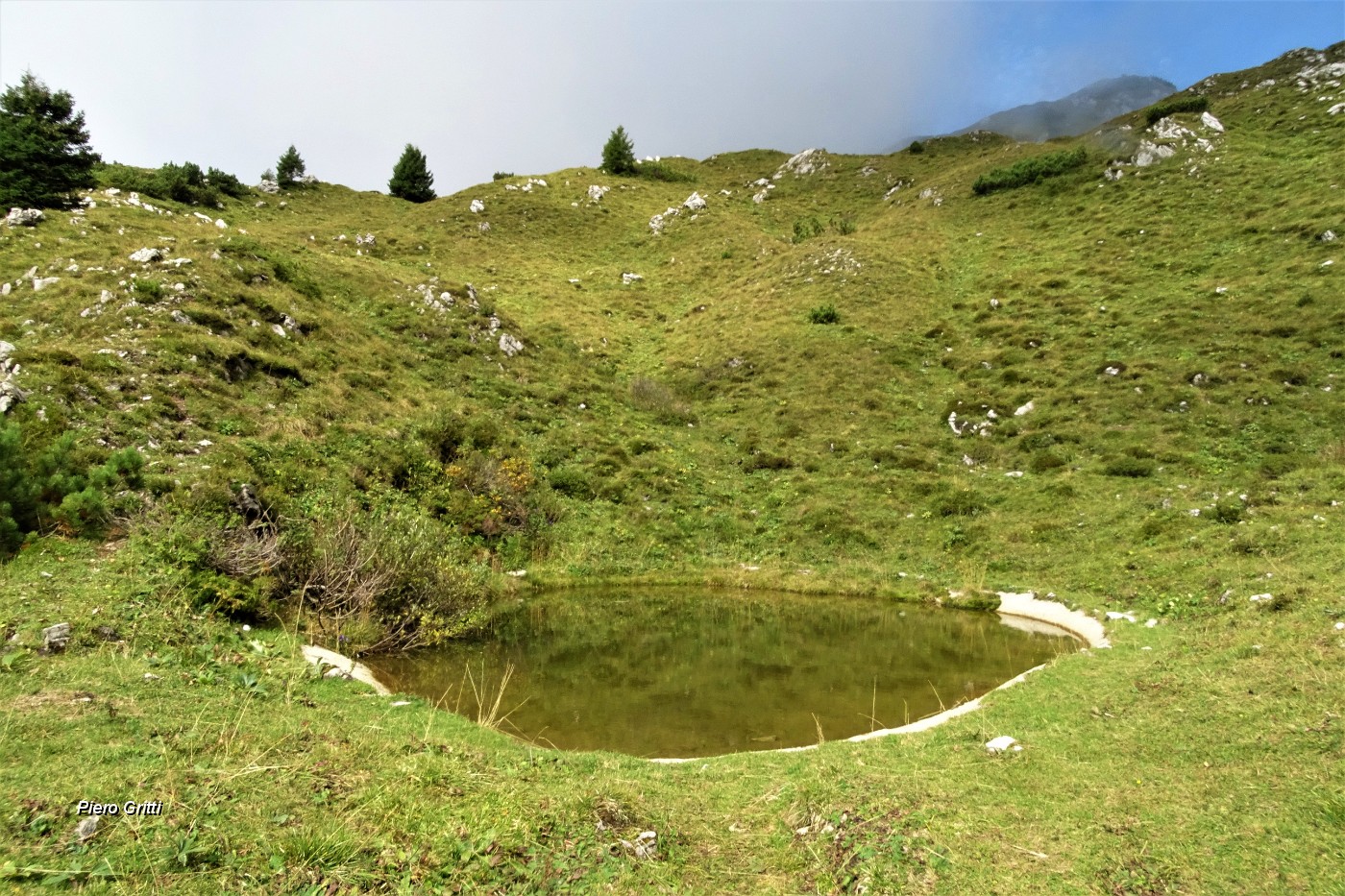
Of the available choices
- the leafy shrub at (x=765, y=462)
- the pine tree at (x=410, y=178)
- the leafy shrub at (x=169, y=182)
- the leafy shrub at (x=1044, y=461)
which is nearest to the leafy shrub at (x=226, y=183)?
the leafy shrub at (x=169, y=182)

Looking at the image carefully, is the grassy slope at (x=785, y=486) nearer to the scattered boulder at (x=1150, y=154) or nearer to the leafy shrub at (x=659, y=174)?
the scattered boulder at (x=1150, y=154)

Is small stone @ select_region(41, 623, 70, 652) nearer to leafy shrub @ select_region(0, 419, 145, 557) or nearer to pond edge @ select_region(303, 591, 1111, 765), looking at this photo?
pond edge @ select_region(303, 591, 1111, 765)

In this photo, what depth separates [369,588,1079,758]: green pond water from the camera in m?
12.4

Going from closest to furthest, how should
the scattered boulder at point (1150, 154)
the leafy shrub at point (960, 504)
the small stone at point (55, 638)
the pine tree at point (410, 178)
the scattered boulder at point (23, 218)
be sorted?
the small stone at point (55, 638) → the leafy shrub at point (960, 504) → the scattered boulder at point (23, 218) → the scattered boulder at point (1150, 154) → the pine tree at point (410, 178)

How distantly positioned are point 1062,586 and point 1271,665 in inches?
408

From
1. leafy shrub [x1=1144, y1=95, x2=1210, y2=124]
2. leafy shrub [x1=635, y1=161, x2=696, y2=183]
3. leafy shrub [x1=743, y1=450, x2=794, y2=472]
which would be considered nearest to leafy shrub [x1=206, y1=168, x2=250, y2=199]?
leafy shrub [x1=635, y1=161, x2=696, y2=183]

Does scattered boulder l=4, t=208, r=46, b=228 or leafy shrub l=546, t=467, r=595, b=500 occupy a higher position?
scattered boulder l=4, t=208, r=46, b=228

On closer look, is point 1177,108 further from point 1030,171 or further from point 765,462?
point 765,462

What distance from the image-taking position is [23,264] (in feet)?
90.5

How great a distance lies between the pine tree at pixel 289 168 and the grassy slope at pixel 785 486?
5097 millimetres

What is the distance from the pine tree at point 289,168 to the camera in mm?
68562

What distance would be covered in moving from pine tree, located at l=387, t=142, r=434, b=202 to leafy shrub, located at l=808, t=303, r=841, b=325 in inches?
2114

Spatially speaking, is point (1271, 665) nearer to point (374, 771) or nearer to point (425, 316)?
point (374, 771)

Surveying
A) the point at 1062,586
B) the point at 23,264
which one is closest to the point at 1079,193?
the point at 1062,586
